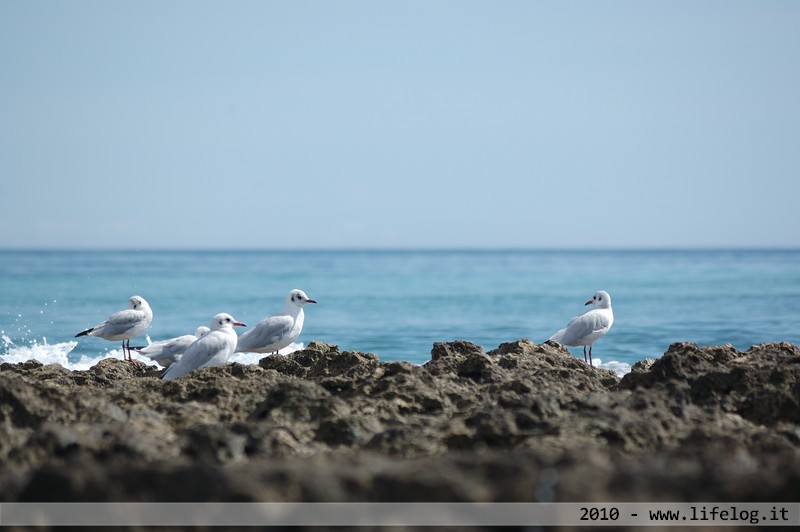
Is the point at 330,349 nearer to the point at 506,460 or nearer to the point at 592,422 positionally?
the point at 592,422

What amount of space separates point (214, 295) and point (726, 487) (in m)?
30.8

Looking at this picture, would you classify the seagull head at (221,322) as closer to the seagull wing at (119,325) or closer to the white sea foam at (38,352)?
the seagull wing at (119,325)

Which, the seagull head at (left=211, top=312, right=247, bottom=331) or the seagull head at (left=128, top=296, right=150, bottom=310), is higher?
the seagull head at (left=211, top=312, right=247, bottom=331)

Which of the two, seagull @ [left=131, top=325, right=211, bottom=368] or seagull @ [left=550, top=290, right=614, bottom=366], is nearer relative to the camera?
seagull @ [left=131, top=325, right=211, bottom=368]

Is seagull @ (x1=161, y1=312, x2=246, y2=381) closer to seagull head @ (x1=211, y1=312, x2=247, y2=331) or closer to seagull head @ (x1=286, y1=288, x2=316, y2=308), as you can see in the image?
seagull head @ (x1=211, y1=312, x2=247, y2=331)

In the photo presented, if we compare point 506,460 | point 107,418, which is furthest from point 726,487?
point 107,418

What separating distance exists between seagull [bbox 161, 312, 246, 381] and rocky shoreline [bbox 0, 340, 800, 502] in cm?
43

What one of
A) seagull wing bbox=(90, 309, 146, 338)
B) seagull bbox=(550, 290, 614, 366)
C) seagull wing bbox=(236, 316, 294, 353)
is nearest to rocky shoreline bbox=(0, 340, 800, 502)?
seagull wing bbox=(236, 316, 294, 353)

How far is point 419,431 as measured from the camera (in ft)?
14.9

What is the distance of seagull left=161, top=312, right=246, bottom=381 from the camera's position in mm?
7486

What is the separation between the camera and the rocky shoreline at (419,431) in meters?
2.95

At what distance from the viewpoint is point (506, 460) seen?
3.14 meters

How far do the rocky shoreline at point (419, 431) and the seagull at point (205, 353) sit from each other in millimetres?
425

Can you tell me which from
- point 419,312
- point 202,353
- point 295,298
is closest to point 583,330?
point 295,298
